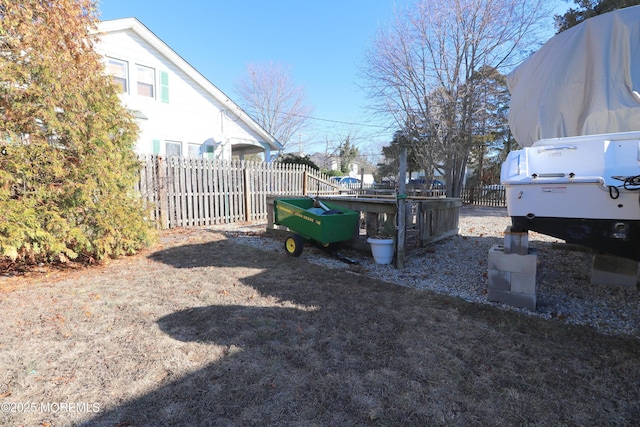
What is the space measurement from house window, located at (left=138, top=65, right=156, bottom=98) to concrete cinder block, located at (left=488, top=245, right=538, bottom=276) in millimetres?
12276

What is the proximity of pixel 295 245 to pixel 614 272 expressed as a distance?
4.64 metres

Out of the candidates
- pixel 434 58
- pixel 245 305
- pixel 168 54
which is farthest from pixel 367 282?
pixel 434 58

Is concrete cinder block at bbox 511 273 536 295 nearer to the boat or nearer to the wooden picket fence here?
the boat

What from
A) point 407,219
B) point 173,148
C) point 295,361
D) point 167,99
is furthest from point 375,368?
point 167,99

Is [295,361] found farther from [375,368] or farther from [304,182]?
[304,182]

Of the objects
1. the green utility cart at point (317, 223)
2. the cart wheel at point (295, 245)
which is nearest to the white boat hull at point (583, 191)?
the green utility cart at point (317, 223)

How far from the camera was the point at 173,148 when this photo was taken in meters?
12.2

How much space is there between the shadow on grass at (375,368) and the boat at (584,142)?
1065 mm

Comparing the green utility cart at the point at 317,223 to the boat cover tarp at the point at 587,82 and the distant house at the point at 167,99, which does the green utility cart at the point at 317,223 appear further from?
the distant house at the point at 167,99

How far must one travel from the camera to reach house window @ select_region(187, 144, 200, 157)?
1265 cm

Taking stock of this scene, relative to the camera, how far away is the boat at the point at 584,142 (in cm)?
285

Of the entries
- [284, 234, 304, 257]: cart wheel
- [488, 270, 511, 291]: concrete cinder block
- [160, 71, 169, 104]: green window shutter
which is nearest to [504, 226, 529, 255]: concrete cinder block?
[488, 270, 511, 291]: concrete cinder block

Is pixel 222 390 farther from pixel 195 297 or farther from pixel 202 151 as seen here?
pixel 202 151

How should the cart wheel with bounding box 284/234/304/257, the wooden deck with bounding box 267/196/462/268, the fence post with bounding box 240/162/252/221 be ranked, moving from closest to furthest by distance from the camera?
1. the wooden deck with bounding box 267/196/462/268
2. the cart wheel with bounding box 284/234/304/257
3. the fence post with bounding box 240/162/252/221
